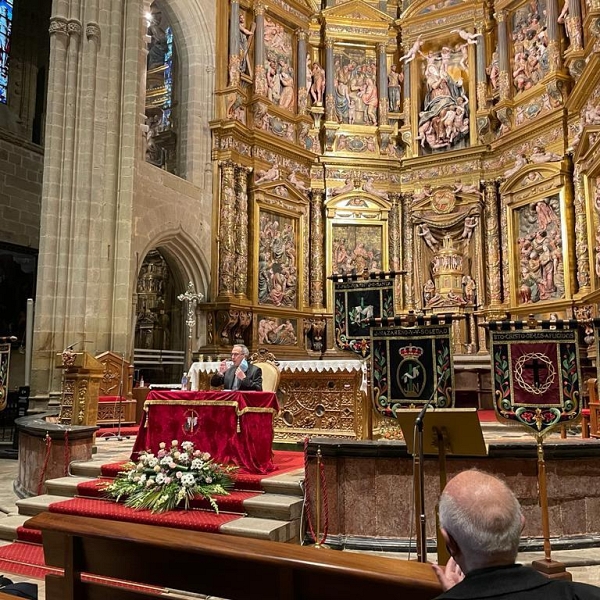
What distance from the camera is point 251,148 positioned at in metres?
14.8

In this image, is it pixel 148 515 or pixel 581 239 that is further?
pixel 581 239

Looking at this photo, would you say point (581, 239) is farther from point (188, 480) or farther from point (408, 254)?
point (188, 480)

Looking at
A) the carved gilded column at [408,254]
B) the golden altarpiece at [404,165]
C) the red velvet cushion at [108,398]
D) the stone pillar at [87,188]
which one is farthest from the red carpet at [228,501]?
the carved gilded column at [408,254]

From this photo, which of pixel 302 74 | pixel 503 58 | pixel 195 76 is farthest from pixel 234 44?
pixel 503 58

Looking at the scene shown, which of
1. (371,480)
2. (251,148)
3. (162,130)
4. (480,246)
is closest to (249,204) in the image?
(251,148)

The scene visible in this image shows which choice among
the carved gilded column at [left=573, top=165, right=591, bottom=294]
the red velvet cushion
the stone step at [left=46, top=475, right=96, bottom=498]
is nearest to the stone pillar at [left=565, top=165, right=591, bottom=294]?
the carved gilded column at [left=573, top=165, right=591, bottom=294]

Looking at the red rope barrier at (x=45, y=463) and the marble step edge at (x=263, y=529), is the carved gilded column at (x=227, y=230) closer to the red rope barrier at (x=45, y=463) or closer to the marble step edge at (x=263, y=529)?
the red rope barrier at (x=45, y=463)

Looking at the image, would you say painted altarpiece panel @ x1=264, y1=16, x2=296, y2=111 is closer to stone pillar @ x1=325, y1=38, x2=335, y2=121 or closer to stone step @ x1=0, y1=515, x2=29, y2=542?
stone pillar @ x1=325, y1=38, x2=335, y2=121

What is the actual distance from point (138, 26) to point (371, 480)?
10.4 metres

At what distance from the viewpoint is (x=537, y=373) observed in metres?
5.46

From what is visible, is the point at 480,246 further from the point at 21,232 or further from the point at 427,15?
the point at 21,232

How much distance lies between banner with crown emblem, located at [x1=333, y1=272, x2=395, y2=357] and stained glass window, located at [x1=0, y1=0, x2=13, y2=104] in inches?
462

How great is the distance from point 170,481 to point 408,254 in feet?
37.3

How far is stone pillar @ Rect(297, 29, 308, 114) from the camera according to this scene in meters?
16.1
